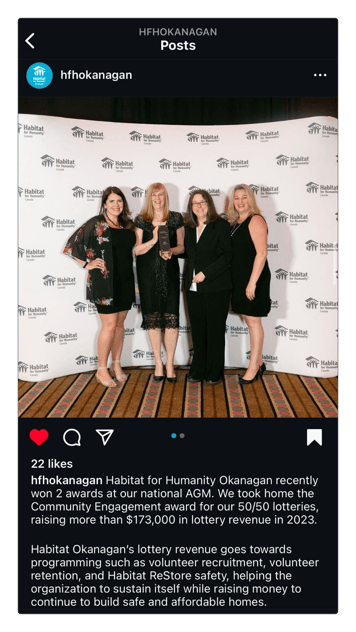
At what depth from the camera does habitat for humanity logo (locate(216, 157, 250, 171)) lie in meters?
4.49

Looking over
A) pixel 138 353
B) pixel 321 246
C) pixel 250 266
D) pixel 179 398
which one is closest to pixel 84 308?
pixel 138 353

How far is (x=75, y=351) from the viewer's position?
4.54 metres

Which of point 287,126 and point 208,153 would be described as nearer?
point 287,126

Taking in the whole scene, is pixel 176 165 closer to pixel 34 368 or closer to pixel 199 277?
pixel 199 277

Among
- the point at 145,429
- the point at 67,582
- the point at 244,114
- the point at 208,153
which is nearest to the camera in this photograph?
the point at 67,582

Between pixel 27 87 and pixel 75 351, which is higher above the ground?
pixel 27 87

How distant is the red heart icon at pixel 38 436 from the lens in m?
2.32

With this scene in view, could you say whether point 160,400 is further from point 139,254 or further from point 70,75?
point 70,75

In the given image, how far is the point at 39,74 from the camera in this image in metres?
2.39

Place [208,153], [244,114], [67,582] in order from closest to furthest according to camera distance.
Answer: [67,582], [244,114], [208,153]

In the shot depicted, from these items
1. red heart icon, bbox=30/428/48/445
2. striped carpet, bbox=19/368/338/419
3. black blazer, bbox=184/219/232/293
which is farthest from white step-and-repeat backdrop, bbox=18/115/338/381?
red heart icon, bbox=30/428/48/445
